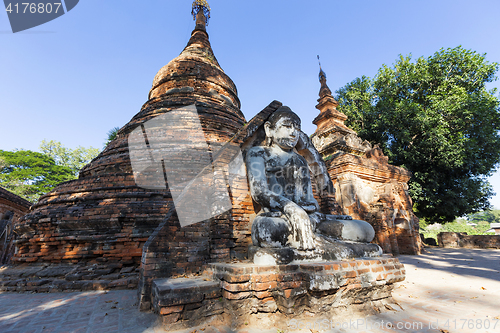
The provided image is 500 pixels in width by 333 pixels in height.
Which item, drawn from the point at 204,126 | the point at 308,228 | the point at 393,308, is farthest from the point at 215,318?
the point at 204,126

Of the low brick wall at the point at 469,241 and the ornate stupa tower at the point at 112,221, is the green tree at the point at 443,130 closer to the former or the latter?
the low brick wall at the point at 469,241

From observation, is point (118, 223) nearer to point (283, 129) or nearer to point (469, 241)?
point (283, 129)

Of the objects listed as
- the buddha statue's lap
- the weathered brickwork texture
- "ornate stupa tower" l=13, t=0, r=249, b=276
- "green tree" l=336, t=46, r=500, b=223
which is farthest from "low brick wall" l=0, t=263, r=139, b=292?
"green tree" l=336, t=46, r=500, b=223

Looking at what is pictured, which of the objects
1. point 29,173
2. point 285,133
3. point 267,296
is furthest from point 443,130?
point 29,173

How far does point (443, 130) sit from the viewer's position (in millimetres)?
12484

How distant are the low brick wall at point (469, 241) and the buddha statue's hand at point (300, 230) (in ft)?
44.4

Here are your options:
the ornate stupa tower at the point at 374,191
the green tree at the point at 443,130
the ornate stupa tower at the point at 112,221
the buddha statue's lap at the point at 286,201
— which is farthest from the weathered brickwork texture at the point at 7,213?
the green tree at the point at 443,130

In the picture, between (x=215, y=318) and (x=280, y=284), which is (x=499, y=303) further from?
(x=215, y=318)

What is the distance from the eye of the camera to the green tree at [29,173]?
2038 centimetres

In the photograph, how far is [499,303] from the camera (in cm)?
316

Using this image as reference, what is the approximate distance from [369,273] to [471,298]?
1.89 meters

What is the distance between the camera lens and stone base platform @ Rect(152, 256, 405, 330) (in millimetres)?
2537

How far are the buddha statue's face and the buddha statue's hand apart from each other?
1047 mm

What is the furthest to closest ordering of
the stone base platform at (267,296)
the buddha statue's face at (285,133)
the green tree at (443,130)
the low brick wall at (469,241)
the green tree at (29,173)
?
1. the green tree at (29,173)
2. the green tree at (443,130)
3. the low brick wall at (469,241)
4. the buddha statue's face at (285,133)
5. the stone base platform at (267,296)
